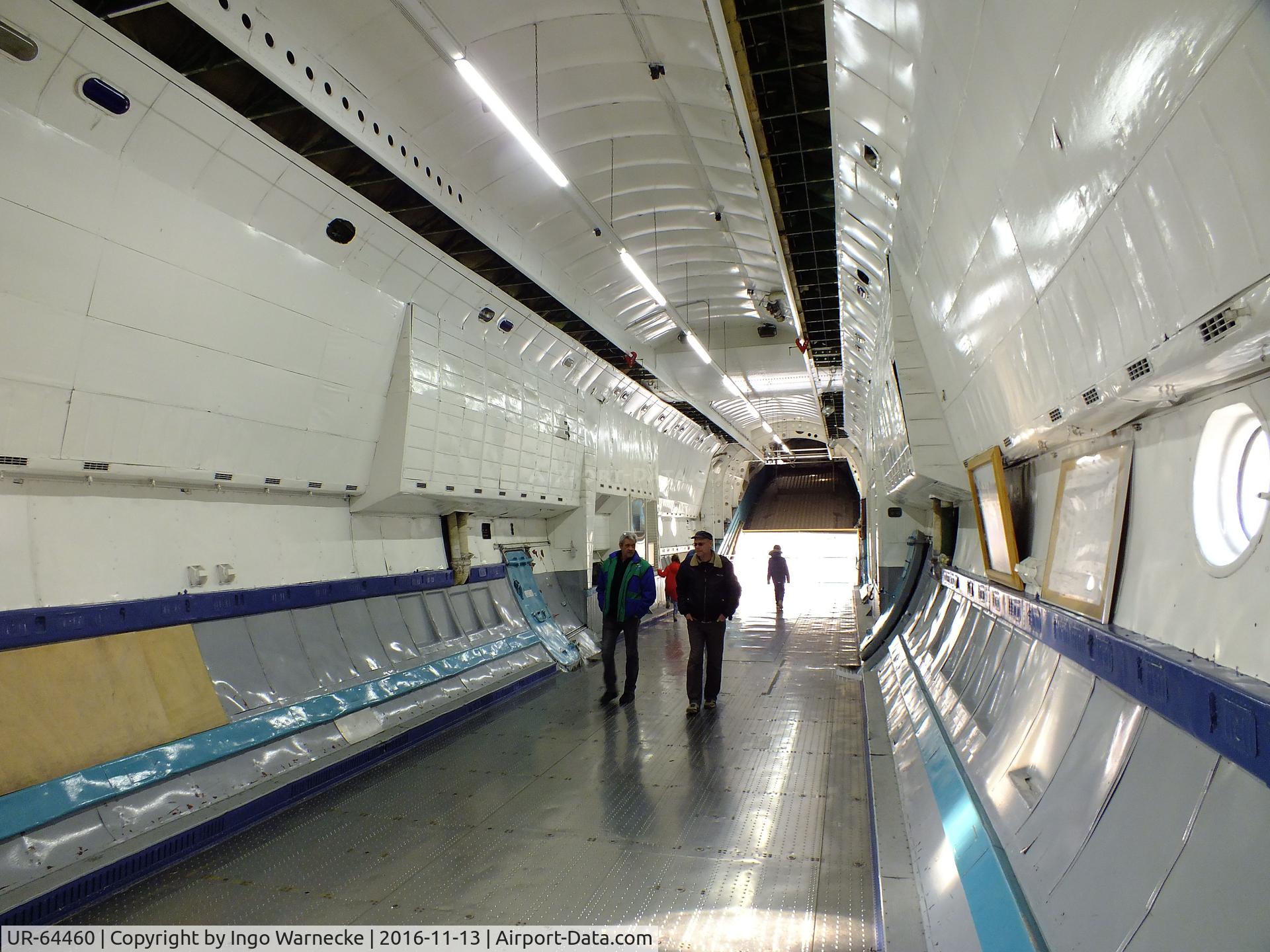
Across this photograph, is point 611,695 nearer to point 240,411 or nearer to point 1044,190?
point 240,411

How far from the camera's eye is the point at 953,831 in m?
3.36

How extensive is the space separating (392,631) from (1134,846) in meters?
6.85

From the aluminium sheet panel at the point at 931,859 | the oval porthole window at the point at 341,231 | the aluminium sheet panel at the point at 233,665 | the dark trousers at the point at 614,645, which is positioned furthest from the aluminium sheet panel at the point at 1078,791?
the oval porthole window at the point at 341,231

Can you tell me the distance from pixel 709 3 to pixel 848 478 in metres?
36.9

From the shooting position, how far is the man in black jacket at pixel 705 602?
693 centimetres

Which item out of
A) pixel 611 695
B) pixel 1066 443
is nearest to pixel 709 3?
pixel 1066 443

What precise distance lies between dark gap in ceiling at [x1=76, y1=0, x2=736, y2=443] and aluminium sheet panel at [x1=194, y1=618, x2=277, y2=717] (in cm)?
384

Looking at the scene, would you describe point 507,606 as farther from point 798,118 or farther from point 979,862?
point 979,862

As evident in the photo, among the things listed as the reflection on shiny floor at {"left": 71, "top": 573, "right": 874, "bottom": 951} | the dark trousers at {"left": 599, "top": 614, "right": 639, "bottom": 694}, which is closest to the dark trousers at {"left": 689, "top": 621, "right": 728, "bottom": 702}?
the reflection on shiny floor at {"left": 71, "top": 573, "right": 874, "bottom": 951}

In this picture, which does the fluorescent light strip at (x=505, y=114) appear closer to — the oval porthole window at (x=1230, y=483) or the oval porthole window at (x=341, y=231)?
the oval porthole window at (x=341, y=231)

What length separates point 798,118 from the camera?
6.16 m

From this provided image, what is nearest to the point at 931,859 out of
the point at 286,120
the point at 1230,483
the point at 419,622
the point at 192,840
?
the point at 1230,483

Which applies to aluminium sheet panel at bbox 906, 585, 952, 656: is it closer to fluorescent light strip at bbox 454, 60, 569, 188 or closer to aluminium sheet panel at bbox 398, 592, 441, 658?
aluminium sheet panel at bbox 398, 592, 441, 658

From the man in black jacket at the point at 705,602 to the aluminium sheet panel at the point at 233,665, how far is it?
3725mm
